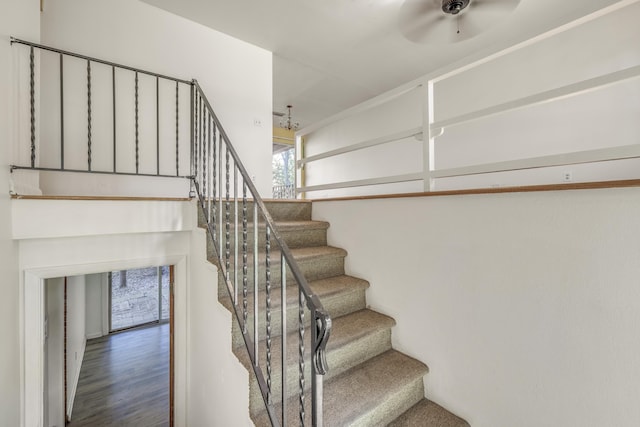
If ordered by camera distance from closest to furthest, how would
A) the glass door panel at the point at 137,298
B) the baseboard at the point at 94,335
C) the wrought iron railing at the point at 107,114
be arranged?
the wrought iron railing at the point at 107,114
the baseboard at the point at 94,335
the glass door panel at the point at 137,298

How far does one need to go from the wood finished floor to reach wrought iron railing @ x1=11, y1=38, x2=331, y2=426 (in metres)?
2.82

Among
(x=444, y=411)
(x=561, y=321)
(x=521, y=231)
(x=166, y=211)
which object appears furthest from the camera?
(x=166, y=211)

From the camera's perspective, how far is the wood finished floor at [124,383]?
3260 mm

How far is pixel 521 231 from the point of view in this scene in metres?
1.39

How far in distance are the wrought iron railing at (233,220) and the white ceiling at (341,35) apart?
980 mm

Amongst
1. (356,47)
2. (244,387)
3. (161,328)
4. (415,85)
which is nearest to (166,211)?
(244,387)

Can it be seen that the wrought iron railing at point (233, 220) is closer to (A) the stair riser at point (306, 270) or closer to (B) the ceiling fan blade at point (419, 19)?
(A) the stair riser at point (306, 270)

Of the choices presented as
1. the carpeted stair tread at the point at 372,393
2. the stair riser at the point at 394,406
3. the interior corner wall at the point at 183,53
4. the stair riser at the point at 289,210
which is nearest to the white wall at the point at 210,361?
the carpeted stair tread at the point at 372,393

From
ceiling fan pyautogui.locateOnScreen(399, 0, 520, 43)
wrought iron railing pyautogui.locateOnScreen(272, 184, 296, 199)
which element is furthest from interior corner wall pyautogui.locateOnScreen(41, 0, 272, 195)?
wrought iron railing pyautogui.locateOnScreen(272, 184, 296, 199)

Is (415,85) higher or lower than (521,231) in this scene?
higher

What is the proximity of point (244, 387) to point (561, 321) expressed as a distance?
5.26 feet

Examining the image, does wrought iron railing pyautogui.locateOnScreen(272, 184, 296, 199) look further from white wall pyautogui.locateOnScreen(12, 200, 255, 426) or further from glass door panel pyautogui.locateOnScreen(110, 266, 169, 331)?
white wall pyautogui.locateOnScreen(12, 200, 255, 426)

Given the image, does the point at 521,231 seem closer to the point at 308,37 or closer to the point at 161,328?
the point at 308,37

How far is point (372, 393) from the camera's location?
1.50 m
